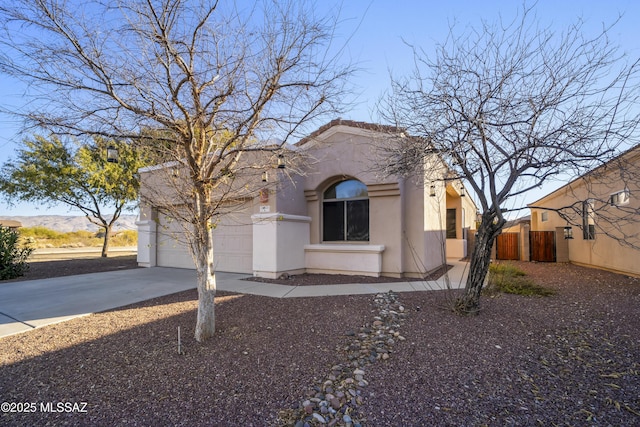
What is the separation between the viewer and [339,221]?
10820 mm

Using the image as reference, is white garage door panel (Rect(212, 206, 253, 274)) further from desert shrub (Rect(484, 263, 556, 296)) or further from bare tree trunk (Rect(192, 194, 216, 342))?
desert shrub (Rect(484, 263, 556, 296))

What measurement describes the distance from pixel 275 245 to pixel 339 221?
8.04ft

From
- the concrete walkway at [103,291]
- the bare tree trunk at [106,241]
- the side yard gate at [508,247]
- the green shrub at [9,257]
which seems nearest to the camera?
the concrete walkway at [103,291]

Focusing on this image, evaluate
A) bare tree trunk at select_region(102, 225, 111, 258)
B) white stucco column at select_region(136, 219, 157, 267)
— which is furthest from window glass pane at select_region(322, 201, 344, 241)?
bare tree trunk at select_region(102, 225, 111, 258)

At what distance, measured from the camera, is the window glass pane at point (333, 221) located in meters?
10.8

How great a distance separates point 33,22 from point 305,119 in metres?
3.62

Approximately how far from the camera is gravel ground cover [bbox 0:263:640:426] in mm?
2994

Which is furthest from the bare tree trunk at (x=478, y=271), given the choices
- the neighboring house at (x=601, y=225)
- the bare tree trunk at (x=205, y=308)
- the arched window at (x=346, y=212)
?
the arched window at (x=346, y=212)

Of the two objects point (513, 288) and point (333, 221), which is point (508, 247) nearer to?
point (513, 288)

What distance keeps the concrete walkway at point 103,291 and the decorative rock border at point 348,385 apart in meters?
2.53

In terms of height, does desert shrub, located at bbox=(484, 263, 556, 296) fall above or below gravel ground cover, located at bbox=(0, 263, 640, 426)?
→ above

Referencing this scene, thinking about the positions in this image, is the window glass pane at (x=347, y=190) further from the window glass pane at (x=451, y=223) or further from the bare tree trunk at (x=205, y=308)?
the window glass pane at (x=451, y=223)

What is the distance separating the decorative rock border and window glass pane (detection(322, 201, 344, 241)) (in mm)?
5668

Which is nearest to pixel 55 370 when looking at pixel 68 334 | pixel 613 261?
pixel 68 334
